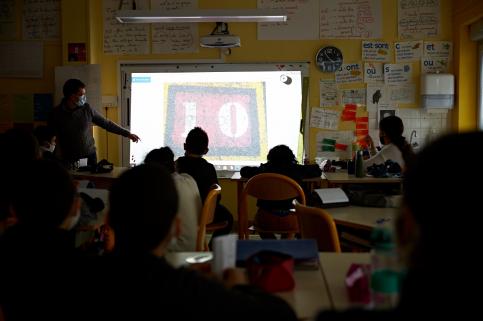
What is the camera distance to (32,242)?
148 cm

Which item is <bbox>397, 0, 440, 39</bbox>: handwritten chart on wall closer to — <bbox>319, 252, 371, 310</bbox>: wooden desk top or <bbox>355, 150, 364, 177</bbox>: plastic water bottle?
<bbox>355, 150, 364, 177</bbox>: plastic water bottle

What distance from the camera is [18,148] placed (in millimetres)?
2729

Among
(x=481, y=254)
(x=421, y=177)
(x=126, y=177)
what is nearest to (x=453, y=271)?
(x=481, y=254)

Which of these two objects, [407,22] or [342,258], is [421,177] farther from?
[407,22]

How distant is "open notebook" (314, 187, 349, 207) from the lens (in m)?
3.09

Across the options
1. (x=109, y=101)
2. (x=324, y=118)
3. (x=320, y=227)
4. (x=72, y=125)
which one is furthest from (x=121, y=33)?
(x=320, y=227)

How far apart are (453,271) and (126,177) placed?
78 cm

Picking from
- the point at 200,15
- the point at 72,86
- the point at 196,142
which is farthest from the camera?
the point at 200,15

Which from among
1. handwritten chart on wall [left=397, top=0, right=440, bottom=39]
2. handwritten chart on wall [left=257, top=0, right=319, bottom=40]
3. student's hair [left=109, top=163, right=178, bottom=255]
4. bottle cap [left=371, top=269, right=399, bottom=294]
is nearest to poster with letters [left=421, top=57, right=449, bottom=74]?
handwritten chart on wall [left=397, top=0, right=440, bottom=39]

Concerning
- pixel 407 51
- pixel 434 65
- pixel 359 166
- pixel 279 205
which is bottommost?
pixel 279 205

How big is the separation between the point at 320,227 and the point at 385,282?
855mm

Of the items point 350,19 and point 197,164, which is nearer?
point 197,164

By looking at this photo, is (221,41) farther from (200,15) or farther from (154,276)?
(154,276)

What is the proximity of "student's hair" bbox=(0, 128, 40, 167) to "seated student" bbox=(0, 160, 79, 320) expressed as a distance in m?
1.06
